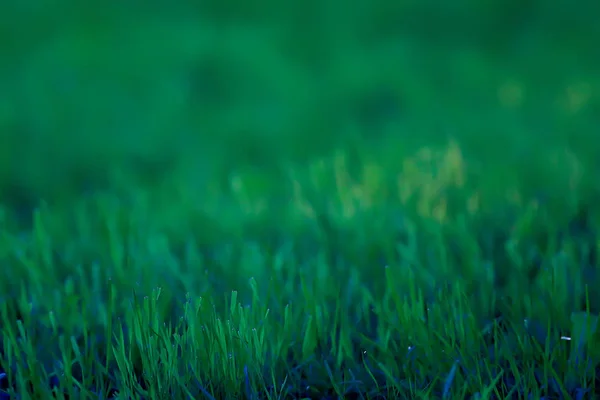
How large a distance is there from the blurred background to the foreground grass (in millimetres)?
472

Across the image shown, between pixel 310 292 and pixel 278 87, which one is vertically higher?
pixel 278 87

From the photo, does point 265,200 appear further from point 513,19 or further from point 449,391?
point 513,19

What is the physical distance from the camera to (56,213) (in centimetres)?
318

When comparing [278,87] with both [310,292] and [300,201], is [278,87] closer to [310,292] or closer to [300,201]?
[300,201]

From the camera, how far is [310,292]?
7.35 feet

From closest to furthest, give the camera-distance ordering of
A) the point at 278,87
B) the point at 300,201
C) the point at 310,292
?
the point at 310,292
the point at 300,201
the point at 278,87

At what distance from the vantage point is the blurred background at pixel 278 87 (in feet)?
12.8

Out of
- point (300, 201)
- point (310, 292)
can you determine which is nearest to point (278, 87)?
point (300, 201)

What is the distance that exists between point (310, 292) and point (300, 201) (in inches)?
38.3

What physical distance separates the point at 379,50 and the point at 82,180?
243cm

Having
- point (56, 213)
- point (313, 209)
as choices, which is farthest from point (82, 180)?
point (313, 209)

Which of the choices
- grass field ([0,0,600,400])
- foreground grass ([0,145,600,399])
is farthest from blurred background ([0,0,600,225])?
foreground grass ([0,145,600,399])

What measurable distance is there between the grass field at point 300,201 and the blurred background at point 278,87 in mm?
18

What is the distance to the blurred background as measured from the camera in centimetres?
389
